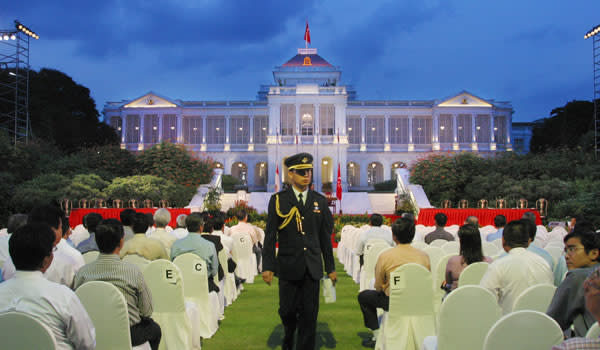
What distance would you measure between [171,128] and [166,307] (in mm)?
48650

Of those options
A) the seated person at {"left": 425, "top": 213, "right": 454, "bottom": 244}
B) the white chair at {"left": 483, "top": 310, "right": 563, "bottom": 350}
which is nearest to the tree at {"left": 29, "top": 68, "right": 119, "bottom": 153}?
the seated person at {"left": 425, "top": 213, "right": 454, "bottom": 244}

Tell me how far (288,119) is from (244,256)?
3645 centimetres

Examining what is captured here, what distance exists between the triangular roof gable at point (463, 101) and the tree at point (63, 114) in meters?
33.3

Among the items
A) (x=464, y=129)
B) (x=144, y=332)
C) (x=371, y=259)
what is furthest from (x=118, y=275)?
(x=464, y=129)

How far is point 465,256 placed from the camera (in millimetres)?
5246

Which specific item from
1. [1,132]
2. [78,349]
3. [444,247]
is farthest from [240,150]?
[78,349]

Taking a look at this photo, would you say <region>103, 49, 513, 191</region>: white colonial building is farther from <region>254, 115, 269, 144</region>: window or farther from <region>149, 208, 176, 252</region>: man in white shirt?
<region>149, 208, 176, 252</region>: man in white shirt

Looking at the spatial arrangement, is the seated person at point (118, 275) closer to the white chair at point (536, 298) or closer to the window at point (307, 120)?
the white chair at point (536, 298)

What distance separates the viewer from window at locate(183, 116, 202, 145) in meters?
52.6

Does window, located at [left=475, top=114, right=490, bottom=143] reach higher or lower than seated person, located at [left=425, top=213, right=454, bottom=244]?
higher

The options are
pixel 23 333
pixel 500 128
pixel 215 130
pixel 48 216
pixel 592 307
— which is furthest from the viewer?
pixel 500 128

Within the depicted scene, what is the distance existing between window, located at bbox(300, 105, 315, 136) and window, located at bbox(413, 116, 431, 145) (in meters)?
12.1

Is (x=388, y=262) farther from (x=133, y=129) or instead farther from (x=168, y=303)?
(x=133, y=129)

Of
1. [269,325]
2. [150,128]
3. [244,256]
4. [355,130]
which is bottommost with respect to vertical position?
[269,325]
